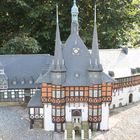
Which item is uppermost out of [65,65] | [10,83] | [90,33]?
[90,33]

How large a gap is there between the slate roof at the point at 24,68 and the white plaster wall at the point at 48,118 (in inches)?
288

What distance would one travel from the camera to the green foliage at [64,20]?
5188 cm

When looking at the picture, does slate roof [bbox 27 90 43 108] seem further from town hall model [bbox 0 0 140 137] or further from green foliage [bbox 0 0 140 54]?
green foliage [bbox 0 0 140 54]

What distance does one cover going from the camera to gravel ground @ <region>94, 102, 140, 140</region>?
32.6 m

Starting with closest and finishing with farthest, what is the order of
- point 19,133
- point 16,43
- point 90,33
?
1. point 19,133
2. point 16,43
3. point 90,33

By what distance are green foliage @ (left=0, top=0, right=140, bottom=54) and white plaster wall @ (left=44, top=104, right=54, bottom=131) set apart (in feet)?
64.0

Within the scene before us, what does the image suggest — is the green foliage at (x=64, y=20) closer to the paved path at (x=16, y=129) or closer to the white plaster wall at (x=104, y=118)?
the paved path at (x=16, y=129)

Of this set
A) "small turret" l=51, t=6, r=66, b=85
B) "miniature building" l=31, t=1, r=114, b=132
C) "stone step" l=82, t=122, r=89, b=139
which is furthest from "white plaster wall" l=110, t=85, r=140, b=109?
"small turret" l=51, t=6, r=66, b=85

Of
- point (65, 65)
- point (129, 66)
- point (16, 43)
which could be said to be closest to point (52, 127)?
point (65, 65)

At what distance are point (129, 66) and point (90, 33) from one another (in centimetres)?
1226

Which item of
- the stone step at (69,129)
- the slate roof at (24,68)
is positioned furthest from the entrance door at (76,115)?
the slate roof at (24,68)

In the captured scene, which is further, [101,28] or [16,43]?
[101,28]

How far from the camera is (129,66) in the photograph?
4300 centimetres

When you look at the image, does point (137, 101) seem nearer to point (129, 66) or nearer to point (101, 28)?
point (129, 66)
